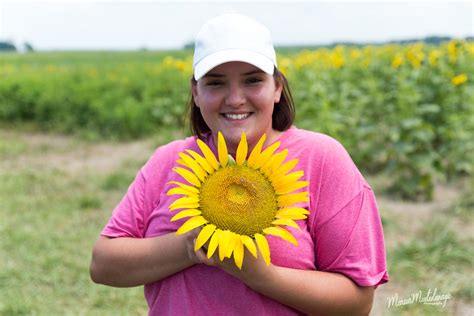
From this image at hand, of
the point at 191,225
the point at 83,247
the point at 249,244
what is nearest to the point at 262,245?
the point at 249,244

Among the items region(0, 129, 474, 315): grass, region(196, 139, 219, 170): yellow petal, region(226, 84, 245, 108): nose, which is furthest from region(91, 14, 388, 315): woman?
region(0, 129, 474, 315): grass

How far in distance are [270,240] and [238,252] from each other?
→ 0.24 metres

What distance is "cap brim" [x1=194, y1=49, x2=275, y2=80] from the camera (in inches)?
47.1

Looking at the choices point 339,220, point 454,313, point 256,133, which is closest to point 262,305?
point 339,220

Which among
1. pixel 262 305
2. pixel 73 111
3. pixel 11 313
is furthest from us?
pixel 73 111

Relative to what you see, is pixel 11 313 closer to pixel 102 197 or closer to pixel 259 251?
pixel 102 197

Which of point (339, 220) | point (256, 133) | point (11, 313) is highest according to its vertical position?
point (256, 133)

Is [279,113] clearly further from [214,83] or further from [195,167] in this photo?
[195,167]

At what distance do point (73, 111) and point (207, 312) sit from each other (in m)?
7.31

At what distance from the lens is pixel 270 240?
1229 mm

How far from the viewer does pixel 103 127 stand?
7.59m

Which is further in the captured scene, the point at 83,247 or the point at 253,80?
the point at 83,247

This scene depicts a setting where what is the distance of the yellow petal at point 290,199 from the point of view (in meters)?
1.07

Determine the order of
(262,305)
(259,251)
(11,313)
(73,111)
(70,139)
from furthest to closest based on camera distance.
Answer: (73,111)
(70,139)
(11,313)
(262,305)
(259,251)
